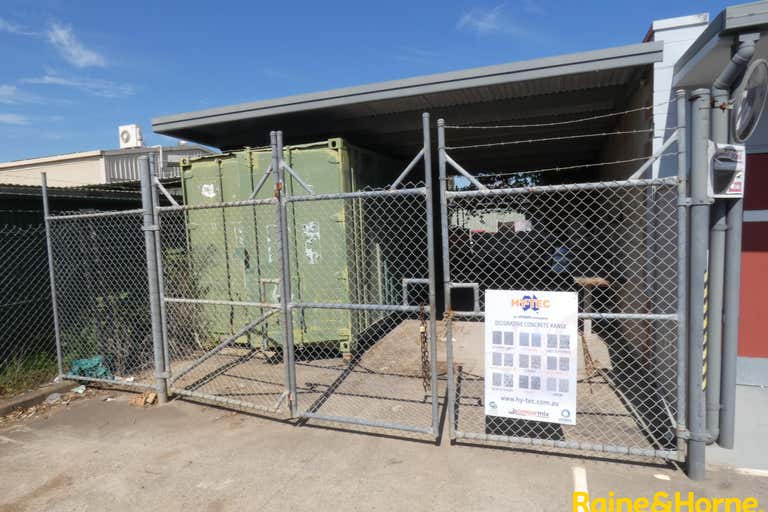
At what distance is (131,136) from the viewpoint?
20.8m

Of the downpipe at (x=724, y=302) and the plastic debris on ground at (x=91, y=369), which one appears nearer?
the downpipe at (x=724, y=302)

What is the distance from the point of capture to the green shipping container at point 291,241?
241 inches

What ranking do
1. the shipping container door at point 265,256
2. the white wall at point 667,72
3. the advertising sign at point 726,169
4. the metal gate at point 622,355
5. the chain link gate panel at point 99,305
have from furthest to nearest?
the shipping container door at point 265,256 → the chain link gate panel at point 99,305 → the white wall at point 667,72 → the metal gate at point 622,355 → the advertising sign at point 726,169

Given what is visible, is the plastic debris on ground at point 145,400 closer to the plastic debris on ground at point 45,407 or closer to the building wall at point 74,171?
the plastic debris on ground at point 45,407

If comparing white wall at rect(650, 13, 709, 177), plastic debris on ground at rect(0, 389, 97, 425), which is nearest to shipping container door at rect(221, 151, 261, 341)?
plastic debris on ground at rect(0, 389, 97, 425)

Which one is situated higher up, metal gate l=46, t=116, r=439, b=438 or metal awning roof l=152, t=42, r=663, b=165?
metal awning roof l=152, t=42, r=663, b=165

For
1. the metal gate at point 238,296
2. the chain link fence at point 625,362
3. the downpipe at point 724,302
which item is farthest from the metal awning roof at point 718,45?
the metal gate at point 238,296

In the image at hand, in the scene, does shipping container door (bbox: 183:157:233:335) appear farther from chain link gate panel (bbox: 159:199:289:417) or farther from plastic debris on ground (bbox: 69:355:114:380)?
plastic debris on ground (bbox: 69:355:114:380)

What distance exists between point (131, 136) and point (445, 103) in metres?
19.8

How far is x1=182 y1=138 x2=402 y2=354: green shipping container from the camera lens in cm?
611

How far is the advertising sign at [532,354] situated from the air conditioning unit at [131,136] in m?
21.5

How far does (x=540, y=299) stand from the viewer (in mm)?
3396

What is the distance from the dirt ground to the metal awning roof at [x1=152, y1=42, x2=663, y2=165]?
3.70 meters

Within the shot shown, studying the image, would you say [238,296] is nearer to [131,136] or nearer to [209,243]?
[209,243]
